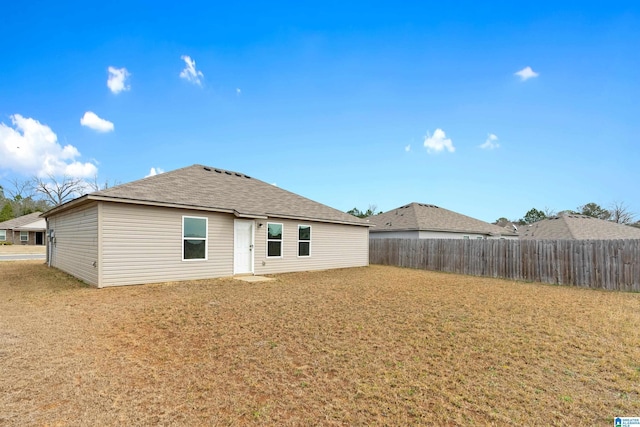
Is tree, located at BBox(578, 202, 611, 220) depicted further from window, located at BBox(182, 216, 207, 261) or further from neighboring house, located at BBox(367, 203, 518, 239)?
window, located at BBox(182, 216, 207, 261)

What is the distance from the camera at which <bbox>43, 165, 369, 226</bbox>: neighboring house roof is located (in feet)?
30.5

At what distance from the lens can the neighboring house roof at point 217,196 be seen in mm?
9281

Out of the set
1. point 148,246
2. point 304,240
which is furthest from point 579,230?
point 148,246

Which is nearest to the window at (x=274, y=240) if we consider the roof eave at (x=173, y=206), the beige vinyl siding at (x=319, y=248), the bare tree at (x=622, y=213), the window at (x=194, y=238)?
the beige vinyl siding at (x=319, y=248)

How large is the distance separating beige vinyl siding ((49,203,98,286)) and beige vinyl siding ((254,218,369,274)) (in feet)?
17.1

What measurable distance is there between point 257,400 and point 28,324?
4957 mm

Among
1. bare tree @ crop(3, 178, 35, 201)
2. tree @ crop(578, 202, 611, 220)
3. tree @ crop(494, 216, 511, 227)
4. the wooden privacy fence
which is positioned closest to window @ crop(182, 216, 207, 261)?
the wooden privacy fence

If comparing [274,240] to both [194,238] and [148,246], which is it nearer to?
[194,238]

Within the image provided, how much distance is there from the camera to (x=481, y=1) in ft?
39.9

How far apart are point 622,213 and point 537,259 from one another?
151ft

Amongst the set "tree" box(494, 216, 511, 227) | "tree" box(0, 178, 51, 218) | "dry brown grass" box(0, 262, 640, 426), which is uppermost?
"tree" box(0, 178, 51, 218)

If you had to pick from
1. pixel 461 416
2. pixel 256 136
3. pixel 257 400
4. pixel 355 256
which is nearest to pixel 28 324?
pixel 257 400

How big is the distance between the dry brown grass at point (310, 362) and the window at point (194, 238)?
112 inches

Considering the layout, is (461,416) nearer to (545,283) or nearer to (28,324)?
(28,324)
